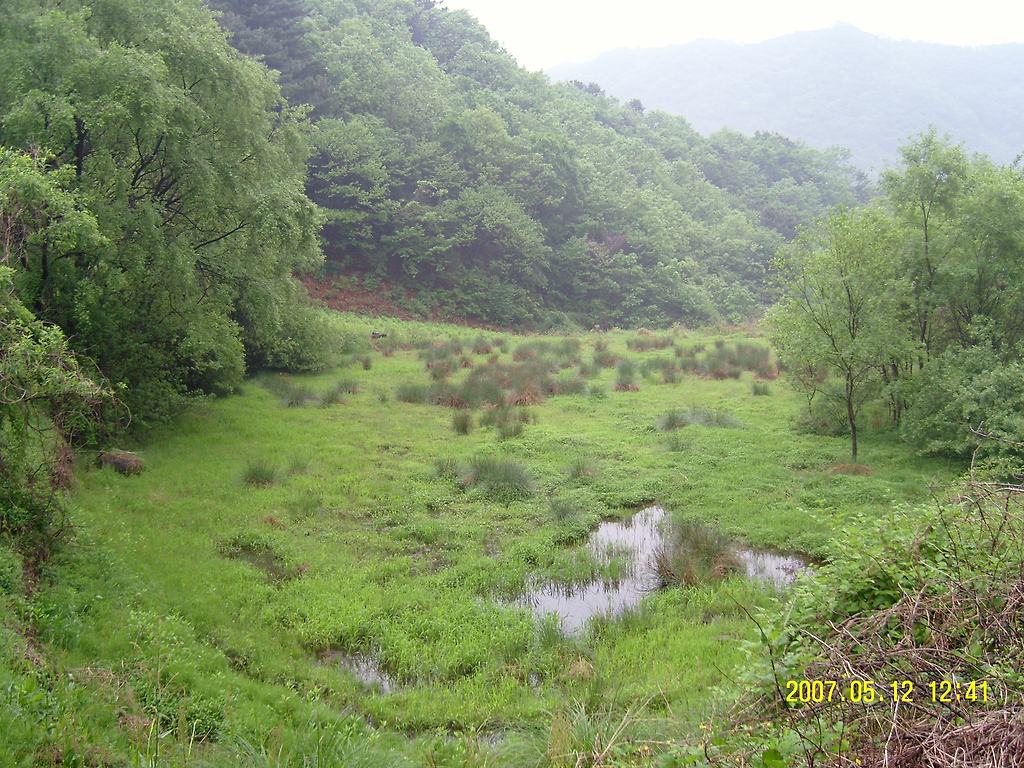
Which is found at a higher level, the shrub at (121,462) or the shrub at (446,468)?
the shrub at (121,462)

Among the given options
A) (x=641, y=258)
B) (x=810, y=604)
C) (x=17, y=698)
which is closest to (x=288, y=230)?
(x=17, y=698)

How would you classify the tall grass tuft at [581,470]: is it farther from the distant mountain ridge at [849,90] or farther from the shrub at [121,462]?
the distant mountain ridge at [849,90]

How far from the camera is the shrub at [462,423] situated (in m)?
15.6

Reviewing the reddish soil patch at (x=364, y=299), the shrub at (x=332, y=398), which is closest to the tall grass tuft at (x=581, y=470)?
the shrub at (x=332, y=398)

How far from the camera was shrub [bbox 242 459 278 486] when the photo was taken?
38.3ft

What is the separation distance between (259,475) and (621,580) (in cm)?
650

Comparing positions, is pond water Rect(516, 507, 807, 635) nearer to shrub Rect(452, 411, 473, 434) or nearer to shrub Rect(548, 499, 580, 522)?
shrub Rect(548, 499, 580, 522)

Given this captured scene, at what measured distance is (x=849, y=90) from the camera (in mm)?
161000

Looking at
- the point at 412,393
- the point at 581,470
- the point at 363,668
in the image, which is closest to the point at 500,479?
the point at 581,470

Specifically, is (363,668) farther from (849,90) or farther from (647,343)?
(849,90)

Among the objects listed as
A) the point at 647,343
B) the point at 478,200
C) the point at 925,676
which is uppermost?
the point at 478,200
